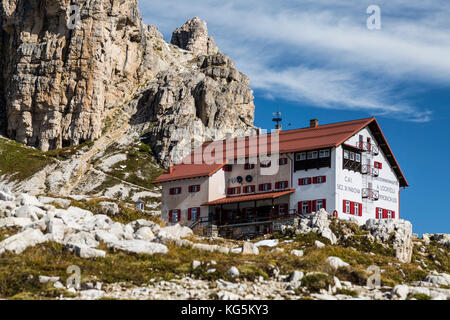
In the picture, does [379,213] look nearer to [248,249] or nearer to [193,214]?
[193,214]

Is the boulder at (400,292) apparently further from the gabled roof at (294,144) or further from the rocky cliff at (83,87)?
the rocky cliff at (83,87)

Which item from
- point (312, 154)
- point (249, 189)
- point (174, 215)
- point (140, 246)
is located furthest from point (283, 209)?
point (140, 246)

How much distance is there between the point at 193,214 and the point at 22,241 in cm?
3974

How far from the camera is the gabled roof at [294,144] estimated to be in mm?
69500

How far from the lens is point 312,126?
76750 mm

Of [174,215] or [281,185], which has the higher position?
[281,185]

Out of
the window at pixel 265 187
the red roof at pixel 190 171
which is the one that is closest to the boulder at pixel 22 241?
the red roof at pixel 190 171

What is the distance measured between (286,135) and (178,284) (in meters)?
45.9

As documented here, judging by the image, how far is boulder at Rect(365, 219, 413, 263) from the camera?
194 ft

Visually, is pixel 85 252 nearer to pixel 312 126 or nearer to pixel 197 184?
pixel 197 184

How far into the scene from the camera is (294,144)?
71312 millimetres

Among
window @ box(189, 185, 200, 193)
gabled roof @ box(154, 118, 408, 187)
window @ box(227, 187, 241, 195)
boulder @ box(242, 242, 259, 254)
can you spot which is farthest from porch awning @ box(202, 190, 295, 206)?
boulder @ box(242, 242, 259, 254)

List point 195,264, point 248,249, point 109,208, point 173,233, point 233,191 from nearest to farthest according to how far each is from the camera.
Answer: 1. point 195,264
2. point 248,249
3. point 173,233
4. point 109,208
5. point 233,191
